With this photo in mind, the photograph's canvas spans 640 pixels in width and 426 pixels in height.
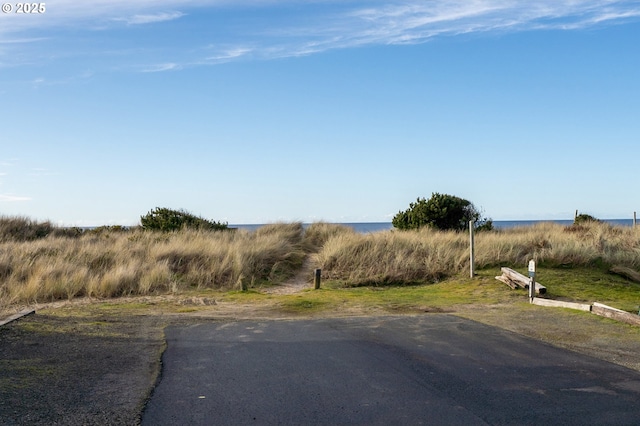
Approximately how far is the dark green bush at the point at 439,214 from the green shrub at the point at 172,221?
10535mm

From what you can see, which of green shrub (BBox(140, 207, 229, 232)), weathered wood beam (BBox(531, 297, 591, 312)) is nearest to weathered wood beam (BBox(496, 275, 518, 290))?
weathered wood beam (BBox(531, 297, 591, 312))

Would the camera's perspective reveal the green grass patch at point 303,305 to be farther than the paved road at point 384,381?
Yes

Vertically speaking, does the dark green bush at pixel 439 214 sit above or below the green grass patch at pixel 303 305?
above

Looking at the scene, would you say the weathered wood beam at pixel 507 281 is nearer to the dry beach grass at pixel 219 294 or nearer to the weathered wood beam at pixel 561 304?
the dry beach grass at pixel 219 294

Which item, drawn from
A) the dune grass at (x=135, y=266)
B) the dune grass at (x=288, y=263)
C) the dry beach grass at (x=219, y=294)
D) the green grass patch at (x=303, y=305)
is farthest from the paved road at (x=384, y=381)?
the dune grass at (x=135, y=266)

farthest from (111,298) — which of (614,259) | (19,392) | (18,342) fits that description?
(614,259)

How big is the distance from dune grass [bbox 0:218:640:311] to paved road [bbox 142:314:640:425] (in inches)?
231

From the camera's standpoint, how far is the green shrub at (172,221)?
114 ft

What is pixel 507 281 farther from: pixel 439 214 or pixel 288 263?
pixel 439 214

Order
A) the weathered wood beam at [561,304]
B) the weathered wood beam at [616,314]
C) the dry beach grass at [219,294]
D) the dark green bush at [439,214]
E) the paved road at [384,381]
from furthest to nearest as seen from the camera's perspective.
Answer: the dark green bush at [439,214], the weathered wood beam at [561,304], the weathered wood beam at [616,314], the dry beach grass at [219,294], the paved road at [384,381]

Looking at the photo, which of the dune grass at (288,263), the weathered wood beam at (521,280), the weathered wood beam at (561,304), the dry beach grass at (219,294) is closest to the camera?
the dry beach grass at (219,294)

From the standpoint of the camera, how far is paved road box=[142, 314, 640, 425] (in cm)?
625

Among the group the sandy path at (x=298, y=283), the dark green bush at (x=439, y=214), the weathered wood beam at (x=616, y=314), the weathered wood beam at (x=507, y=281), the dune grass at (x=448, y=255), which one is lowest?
the sandy path at (x=298, y=283)

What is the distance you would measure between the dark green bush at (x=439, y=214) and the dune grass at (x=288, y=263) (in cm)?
572
